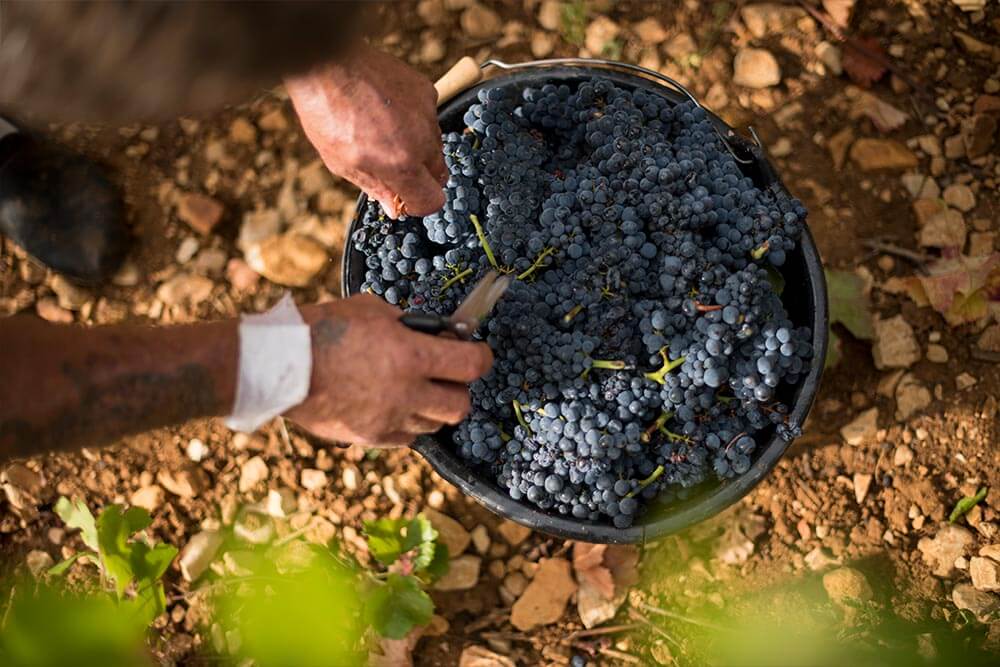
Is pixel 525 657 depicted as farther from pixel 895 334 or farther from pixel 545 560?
pixel 895 334

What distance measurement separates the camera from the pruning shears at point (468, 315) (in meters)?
1.18

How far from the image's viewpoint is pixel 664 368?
51.0 inches

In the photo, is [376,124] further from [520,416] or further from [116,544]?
[116,544]

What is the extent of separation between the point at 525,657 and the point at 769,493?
675 mm

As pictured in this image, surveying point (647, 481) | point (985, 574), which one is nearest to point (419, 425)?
point (647, 481)

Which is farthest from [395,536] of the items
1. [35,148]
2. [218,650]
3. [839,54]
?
[839,54]

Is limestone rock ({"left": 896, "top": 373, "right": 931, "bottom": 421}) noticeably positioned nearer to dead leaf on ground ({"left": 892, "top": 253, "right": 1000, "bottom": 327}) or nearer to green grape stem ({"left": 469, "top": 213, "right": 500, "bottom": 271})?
dead leaf on ground ({"left": 892, "top": 253, "right": 1000, "bottom": 327})

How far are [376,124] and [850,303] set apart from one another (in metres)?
1.27

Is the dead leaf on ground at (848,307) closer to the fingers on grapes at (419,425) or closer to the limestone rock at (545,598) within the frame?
the limestone rock at (545,598)

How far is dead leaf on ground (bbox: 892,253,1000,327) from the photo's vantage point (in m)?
1.93

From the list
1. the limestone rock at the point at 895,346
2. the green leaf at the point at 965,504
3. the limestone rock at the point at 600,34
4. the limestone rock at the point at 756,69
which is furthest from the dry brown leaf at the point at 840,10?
the green leaf at the point at 965,504

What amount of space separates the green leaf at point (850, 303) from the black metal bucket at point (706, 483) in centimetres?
52

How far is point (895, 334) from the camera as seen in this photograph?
1.94 metres

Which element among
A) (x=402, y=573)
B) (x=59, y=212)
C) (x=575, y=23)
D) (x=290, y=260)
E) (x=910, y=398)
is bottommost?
(x=402, y=573)
